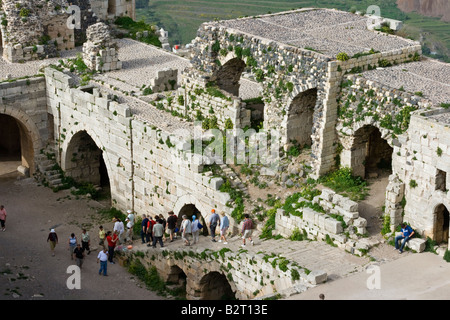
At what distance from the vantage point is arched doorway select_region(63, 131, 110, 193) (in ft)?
142

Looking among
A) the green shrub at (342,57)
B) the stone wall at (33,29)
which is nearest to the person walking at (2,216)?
the stone wall at (33,29)

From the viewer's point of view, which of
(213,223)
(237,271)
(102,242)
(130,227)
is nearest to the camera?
(237,271)

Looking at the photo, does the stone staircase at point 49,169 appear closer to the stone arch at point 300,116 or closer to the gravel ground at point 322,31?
the gravel ground at point 322,31

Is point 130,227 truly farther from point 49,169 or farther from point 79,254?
point 49,169

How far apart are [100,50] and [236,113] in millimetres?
9642

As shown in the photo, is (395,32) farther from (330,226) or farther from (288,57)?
(330,226)

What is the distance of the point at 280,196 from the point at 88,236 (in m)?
7.19

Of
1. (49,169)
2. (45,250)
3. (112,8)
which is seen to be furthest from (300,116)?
(112,8)

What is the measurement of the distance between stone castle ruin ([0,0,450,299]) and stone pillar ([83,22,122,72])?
6 cm

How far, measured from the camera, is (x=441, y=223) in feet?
103

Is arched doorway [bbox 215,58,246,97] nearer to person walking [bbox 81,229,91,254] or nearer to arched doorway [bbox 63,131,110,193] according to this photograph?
arched doorway [bbox 63,131,110,193]

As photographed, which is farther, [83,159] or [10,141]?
[10,141]

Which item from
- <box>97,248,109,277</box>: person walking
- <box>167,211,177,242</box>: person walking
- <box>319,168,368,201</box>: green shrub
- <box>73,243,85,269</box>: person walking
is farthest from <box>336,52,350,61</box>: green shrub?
<box>73,243,85,269</box>: person walking

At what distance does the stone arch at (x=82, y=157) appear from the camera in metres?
43.1
